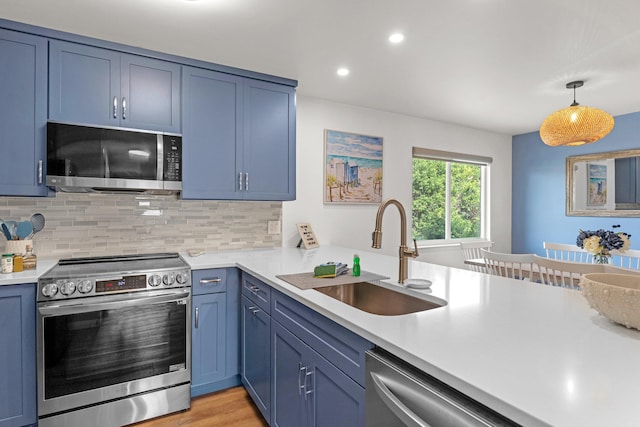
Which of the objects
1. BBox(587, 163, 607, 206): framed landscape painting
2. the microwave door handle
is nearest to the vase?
BBox(587, 163, 607, 206): framed landscape painting

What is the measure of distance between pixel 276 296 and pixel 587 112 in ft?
8.53

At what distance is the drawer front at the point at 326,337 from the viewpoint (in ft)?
3.61

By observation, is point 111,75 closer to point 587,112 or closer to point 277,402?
point 277,402

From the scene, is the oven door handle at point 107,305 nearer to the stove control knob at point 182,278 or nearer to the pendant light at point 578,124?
the stove control knob at point 182,278

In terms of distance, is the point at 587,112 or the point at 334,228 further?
the point at 334,228

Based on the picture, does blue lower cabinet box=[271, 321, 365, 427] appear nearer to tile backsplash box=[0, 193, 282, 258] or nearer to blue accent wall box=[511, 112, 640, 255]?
tile backsplash box=[0, 193, 282, 258]

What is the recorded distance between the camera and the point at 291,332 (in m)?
1.55

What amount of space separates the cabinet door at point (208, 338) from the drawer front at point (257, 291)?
21 centimetres

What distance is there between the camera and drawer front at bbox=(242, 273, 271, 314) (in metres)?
1.85

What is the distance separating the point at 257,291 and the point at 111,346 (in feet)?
2.86

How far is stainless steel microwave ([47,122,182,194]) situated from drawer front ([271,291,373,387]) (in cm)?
125

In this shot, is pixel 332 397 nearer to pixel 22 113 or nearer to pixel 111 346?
pixel 111 346

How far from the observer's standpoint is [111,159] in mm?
2135

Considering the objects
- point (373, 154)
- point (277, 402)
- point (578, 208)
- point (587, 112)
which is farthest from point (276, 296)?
point (578, 208)
